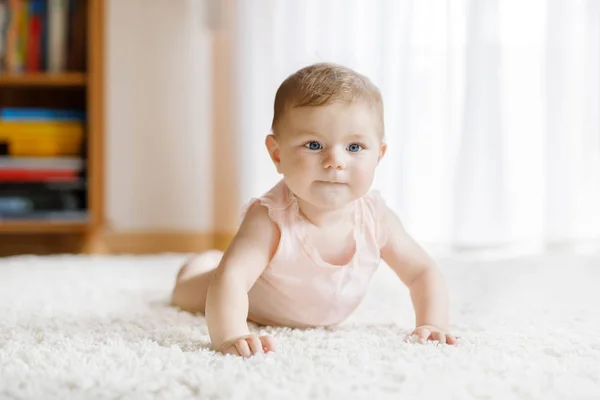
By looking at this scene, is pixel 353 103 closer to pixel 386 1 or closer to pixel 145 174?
pixel 386 1

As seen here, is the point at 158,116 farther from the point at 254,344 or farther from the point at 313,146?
the point at 254,344

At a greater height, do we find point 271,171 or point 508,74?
point 508,74

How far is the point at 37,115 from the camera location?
251 cm

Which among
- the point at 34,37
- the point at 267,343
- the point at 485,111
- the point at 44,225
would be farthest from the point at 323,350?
the point at 34,37

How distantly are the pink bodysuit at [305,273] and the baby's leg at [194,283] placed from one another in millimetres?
114

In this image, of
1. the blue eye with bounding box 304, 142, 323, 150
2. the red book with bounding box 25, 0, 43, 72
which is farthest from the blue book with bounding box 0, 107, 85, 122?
the blue eye with bounding box 304, 142, 323, 150

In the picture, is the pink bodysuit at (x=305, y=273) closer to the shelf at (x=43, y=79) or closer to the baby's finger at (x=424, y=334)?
the baby's finger at (x=424, y=334)

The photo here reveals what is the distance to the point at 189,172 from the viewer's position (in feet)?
9.44

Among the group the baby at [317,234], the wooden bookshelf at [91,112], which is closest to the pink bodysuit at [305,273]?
the baby at [317,234]

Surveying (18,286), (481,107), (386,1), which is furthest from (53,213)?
(481,107)

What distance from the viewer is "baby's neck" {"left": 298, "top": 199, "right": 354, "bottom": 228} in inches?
38.8

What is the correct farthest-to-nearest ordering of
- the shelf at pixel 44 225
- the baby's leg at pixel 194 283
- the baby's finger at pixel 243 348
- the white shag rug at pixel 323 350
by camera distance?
the shelf at pixel 44 225, the baby's leg at pixel 194 283, the baby's finger at pixel 243 348, the white shag rug at pixel 323 350

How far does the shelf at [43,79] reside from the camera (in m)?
2.49

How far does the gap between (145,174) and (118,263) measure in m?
0.95
